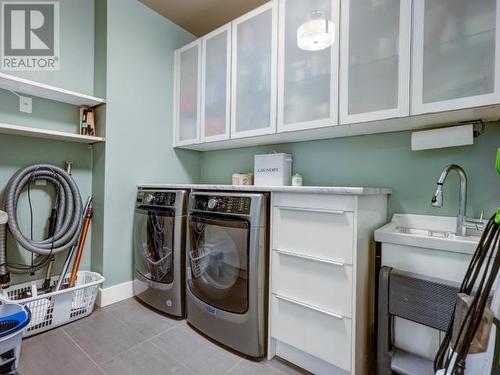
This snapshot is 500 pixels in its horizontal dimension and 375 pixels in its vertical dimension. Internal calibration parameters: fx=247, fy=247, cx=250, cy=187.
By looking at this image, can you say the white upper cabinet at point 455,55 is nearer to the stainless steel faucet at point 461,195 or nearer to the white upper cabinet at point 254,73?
the stainless steel faucet at point 461,195

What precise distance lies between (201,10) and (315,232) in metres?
2.20

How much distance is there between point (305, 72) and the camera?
1559 millimetres

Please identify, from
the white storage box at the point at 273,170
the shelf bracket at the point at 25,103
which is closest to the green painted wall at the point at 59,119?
the shelf bracket at the point at 25,103

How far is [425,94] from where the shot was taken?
3.91 ft

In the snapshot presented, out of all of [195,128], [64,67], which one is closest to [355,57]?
[195,128]

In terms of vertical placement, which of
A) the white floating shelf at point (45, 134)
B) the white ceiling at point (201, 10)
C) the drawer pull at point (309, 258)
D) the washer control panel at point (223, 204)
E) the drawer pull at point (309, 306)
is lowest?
the drawer pull at point (309, 306)

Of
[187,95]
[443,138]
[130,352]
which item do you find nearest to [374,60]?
[443,138]

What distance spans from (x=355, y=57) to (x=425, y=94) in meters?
0.42

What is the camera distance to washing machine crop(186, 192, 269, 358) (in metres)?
1.34

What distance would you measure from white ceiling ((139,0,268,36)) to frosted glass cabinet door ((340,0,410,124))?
112 centimetres

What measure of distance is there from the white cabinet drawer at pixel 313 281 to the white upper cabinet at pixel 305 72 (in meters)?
0.82

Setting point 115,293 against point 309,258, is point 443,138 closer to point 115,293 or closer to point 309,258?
point 309,258

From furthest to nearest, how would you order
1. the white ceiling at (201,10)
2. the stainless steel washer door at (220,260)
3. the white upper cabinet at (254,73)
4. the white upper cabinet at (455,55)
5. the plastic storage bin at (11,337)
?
the white ceiling at (201,10), the white upper cabinet at (254,73), the stainless steel washer door at (220,260), the plastic storage bin at (11,337), the white upper cabinet at (455,55)

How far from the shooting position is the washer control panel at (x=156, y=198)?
1.81m
